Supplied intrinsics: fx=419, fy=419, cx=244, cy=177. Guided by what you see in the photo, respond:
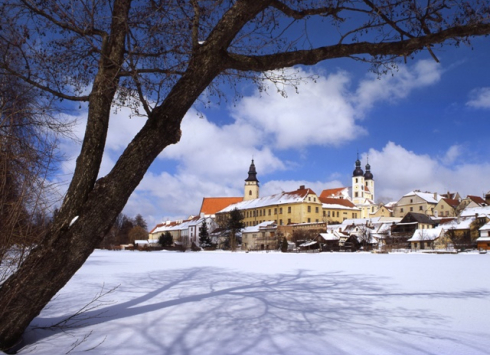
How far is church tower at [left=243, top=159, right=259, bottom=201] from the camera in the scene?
117062mm

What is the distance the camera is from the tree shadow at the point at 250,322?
14.9 feet

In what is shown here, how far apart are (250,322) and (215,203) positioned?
400ft

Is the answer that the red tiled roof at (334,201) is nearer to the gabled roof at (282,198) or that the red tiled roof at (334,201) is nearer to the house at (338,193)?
the gabled roof at (282,198)

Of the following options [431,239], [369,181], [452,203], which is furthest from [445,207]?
[369,181]

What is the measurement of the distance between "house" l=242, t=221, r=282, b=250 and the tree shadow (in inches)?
2298

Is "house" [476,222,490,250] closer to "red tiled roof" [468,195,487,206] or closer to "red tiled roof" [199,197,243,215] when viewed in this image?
"red tiled roof" [468,195,487,206]

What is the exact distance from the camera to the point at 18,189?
14.1ft

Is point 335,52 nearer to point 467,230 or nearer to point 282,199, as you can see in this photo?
point 467,230

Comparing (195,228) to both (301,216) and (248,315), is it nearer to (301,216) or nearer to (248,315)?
(301,216)

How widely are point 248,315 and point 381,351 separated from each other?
233 centimetres

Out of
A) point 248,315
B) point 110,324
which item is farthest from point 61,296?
point 248,315

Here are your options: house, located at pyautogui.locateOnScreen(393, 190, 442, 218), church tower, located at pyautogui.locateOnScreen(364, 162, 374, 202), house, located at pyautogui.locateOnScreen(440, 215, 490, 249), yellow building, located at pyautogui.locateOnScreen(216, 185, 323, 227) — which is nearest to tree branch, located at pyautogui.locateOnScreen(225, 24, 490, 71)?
house, located at pyautogui.locateOnScreen(440, 215, 490, 249)

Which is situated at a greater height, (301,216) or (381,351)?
(301,216)

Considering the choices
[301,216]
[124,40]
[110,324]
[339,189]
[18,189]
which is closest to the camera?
[18,189]
